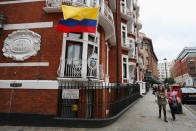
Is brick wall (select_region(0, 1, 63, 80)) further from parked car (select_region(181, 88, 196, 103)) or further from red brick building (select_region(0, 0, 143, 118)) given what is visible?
parked car (select_region(181, 88, 196, 103))

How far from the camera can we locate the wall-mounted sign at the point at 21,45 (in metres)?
6.19

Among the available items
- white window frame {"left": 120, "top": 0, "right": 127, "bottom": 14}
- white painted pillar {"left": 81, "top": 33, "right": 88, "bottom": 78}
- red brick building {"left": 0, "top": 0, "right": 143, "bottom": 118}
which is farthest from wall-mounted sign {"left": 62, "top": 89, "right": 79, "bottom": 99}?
white window frame {"left": 120, "top": 0, "right": 127, "bottom": 14}

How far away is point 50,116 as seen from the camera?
5402mm

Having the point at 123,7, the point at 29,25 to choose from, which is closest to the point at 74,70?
the point at 29,25

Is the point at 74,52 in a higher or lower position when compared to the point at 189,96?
higher

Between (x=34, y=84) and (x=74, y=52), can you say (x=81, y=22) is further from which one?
(x=34, y=84)

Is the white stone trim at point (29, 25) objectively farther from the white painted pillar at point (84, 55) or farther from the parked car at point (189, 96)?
the parked car at point (189, 96)

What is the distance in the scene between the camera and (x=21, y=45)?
6.30 meters

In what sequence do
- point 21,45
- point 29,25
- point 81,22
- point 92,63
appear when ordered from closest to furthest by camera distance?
point 81,22 → point 92,63 → point 21,45 → point 29,25

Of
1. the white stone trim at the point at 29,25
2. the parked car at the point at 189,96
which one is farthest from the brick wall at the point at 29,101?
the parked car at the point at 189,96

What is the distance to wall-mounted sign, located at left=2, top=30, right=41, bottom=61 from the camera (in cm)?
619

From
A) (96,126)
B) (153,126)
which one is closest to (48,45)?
(96,126)

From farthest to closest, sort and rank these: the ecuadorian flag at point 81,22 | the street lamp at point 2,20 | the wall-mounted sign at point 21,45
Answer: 1. the street lamp at point 2,20
2. the wall-mounted sign at point 21,45
3. the ecuadorian flag at point 81,22

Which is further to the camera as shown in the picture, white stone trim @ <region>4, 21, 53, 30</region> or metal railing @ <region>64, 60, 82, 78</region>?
white stone trim @ <region>4, 21, 53, 30</region>
